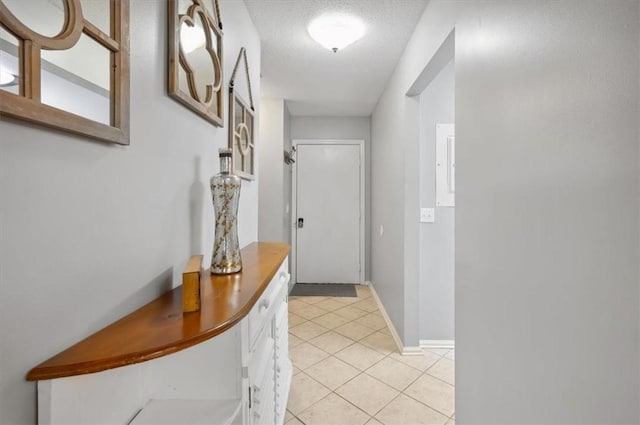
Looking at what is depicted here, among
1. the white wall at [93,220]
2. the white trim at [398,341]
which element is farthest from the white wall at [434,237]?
the white wall at [93,220]

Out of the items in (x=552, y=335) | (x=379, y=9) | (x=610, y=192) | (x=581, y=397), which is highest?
(x=379, y=9)

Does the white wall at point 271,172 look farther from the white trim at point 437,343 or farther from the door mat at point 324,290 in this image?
the white trim at point 437,343

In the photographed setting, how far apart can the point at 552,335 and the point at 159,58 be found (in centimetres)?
142

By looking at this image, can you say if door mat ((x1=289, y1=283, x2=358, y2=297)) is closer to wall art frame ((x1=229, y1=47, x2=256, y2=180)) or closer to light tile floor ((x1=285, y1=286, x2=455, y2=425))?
light tile floor ((x1=285, y1=286, x2=455, y2=425))

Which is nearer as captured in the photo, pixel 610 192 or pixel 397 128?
pixel 610 192

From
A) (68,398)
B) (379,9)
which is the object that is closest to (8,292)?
(68,398)

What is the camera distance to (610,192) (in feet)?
2.12

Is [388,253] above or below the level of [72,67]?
below

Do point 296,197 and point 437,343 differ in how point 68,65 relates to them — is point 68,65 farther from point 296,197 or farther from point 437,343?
point 296,197

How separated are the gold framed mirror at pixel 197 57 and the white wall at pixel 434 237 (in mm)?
1757

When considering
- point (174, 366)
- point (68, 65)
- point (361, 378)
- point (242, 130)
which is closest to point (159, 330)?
point (174, 366)

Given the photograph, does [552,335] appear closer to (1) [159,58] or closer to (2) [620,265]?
(2) [620,265]

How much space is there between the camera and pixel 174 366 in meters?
0.87

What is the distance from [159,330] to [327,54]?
2.43m
